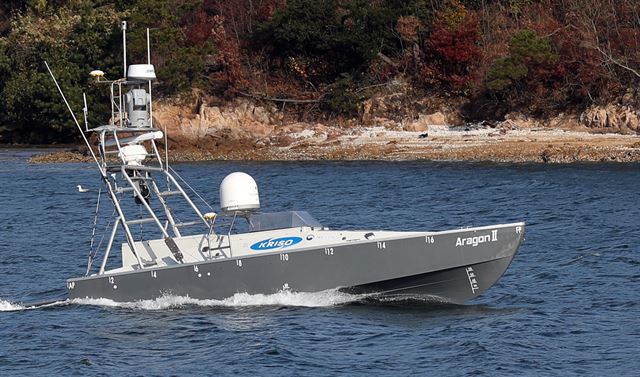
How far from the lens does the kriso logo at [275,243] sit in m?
23.7

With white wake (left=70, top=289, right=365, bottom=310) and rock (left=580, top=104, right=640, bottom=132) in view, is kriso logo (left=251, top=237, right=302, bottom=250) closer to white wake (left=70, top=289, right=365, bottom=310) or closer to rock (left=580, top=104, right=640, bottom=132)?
white wake (left=70, top=289, right=365, bottom=310)

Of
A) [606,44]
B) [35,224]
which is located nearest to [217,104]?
[606,44]

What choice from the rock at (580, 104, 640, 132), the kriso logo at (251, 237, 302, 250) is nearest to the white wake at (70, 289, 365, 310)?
the kriso logo at (251, 237, 302, 250)

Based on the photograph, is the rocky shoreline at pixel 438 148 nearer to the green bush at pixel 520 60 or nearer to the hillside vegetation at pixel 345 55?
the green bush at pixel 520 60

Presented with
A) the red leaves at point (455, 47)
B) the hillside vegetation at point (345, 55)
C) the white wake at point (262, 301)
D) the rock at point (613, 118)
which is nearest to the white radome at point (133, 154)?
the white wake at point (262, 301)

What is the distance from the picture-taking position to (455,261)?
22266mm

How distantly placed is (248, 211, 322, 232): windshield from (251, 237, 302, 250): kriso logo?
0.33 m

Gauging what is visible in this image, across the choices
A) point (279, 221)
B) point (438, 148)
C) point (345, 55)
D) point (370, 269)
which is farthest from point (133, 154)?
point (345, 55)

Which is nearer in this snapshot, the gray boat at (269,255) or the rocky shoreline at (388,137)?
the gray boat at (269,255)

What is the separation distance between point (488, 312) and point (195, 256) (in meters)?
6.17

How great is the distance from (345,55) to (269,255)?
43480 mm

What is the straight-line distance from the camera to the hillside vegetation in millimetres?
57781

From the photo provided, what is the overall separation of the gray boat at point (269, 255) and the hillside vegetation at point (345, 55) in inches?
1349

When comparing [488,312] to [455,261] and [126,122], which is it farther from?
[126,122]
